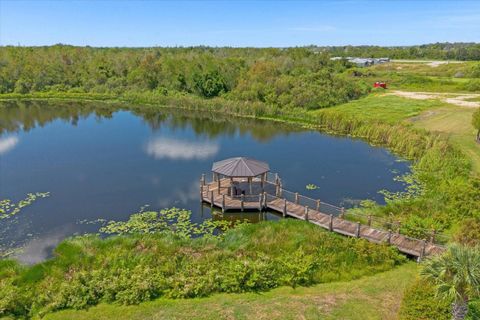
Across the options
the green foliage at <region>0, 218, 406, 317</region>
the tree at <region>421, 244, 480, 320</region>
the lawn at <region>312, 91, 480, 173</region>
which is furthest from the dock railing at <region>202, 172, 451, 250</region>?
the lawn at <region>312, 91, 480, 173</region>

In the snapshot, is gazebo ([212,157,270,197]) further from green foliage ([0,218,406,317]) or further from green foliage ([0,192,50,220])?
green foliage ([0,192,50,220])

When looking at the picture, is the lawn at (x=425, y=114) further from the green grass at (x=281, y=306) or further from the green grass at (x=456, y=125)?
the green grass at (x=281, y=306)

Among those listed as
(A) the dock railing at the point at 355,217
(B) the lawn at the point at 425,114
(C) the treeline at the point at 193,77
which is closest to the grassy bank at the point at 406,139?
(B) the lawn at the point at 425,114

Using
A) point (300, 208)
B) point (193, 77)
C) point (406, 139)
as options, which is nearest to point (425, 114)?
point (406, 139)

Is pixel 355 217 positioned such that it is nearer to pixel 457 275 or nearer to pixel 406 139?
pixel 457 275

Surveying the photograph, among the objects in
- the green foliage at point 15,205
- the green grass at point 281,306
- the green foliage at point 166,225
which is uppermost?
the green grass at point 281,306

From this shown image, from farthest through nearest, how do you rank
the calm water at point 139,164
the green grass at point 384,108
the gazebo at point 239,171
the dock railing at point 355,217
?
the green grass at point 384,108 < the gazebo at point 239,171 < the calm water at point 139,164 < the dock railing at point 355,217

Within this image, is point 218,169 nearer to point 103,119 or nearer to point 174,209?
point 174,209
